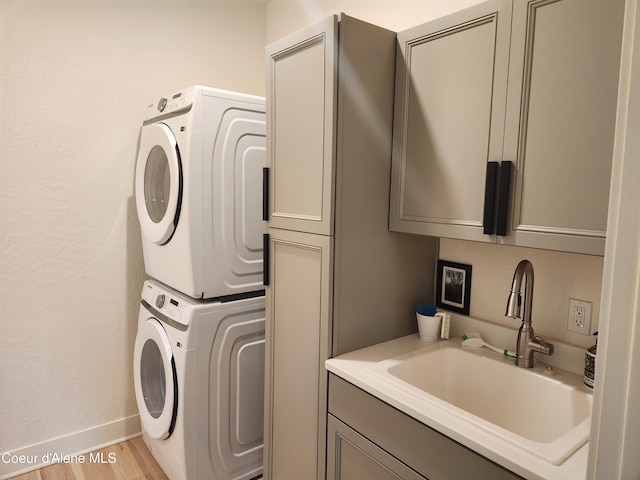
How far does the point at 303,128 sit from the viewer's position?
1.52 metres

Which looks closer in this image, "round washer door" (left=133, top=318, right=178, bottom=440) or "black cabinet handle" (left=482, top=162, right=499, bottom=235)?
"black cabinet handle" (left=482, top=162, right=499, bottom=235)

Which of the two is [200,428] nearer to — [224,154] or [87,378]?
[87,378]

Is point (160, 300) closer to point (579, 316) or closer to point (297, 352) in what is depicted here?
point (297, 352)

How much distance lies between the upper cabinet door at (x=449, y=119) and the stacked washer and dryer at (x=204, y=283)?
759mm

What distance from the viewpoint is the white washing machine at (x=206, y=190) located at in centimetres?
181

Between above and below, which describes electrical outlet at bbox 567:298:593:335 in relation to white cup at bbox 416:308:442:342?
above

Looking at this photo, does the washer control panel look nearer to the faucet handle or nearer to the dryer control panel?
the dryer control panel

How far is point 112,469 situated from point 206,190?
1547 millimetres

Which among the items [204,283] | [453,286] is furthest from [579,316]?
[204,283]

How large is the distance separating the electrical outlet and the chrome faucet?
10cm

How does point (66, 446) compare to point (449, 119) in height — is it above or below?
below

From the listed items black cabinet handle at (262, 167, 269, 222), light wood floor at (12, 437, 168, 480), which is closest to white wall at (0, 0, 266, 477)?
light wood floor at (12, 437, 168, 480)

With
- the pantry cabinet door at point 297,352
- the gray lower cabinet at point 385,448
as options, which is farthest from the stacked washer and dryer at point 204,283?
the gray lower cabinet at point 385,448

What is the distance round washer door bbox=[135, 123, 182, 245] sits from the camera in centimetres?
184
